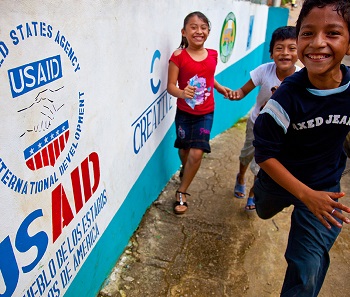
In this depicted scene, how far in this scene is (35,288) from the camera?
1.38 meters

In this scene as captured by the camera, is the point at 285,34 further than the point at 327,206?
Yes

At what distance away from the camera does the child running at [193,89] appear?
2713mm

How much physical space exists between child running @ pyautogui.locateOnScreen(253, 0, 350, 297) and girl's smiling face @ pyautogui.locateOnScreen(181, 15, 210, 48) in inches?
46.6

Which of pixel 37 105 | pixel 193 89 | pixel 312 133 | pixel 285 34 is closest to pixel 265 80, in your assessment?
pixel 285 34

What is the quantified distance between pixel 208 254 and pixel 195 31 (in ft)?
5.67

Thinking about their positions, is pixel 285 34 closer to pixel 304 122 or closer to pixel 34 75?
pixel 304 122

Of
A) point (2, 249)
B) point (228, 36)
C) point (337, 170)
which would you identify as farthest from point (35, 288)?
point (228, 36)

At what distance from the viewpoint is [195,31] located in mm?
2688

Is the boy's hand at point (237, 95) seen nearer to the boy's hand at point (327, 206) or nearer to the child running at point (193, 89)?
the child running at point (193, 89)

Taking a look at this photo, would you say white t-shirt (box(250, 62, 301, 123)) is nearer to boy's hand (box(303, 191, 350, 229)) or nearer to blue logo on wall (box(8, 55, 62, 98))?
boy's hand (box(303, 191, 350, 229))

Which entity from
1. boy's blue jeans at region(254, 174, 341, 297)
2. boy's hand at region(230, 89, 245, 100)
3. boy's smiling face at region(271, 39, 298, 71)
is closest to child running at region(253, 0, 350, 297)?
boy's blue jeans at region(254, 174, 341, 297)

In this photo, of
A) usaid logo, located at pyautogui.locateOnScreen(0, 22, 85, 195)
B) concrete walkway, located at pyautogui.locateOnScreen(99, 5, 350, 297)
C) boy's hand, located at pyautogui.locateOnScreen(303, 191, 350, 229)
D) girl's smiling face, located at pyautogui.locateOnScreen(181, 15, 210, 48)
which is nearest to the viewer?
usaid logo, located at pyautogui.locateOnScreen(0, 22, 85, 195)

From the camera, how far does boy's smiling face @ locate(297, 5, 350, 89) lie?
4.75ft

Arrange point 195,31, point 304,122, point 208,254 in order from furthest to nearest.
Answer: point 195,31 < point 208,254 < point 304,122
